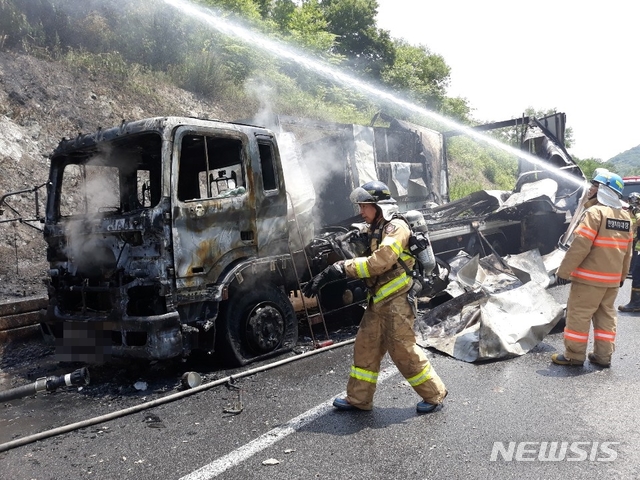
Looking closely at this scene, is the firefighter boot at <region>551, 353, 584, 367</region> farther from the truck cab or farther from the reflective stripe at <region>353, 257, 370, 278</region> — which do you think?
the truck cab

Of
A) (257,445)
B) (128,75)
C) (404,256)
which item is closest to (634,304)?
(404,256)

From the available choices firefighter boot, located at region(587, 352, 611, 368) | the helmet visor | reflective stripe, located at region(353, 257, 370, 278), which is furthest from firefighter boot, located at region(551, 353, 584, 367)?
the helmet visor

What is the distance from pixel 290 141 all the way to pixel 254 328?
2227 millimetres

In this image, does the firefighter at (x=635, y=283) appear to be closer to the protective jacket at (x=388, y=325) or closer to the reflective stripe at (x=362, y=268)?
the protective jacket at (x=388, y=325)

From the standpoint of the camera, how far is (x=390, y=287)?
12.8 ft

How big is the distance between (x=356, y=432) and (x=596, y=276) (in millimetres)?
2727

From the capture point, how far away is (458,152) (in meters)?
29.8

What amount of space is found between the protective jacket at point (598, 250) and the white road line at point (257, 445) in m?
2.52

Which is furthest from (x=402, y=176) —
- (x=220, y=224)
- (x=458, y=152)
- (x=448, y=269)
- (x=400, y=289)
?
(x=458, y=152)

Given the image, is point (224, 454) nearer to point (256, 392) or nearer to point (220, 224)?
point (256, 392)

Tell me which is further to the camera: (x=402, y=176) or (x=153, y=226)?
(x=402, y=176)

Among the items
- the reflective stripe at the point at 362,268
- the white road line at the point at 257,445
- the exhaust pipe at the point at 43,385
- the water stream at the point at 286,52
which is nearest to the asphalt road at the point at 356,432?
the white road line at the point at 257,445

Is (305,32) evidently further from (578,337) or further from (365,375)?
(365,375)

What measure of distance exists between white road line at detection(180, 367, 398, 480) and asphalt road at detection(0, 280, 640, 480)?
0.03 feet
